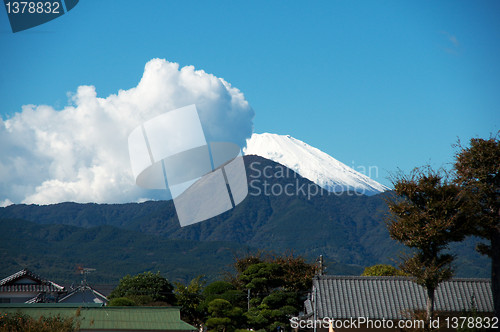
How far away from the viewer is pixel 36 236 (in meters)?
198

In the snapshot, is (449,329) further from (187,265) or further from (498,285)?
(187,265)

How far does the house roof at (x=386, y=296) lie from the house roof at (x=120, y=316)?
682cm

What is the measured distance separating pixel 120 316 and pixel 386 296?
12624 mm

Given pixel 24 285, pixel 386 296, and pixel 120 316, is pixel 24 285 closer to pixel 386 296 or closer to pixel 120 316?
pixel 120 316

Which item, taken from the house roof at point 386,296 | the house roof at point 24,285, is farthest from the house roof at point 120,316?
the house roof at point 24,285

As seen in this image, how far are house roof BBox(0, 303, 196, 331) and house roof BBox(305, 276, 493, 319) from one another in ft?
22.4

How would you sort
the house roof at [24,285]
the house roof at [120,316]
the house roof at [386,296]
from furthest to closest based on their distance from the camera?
the house roof at [24,285] < the house roof at [120,316] < the house roof at [386,296]

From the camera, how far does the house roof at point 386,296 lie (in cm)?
2500

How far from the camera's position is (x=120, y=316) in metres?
28.6

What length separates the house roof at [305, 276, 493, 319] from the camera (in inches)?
984

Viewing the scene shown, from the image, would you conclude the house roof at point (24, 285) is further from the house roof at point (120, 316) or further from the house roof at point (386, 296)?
the house roof at point (386, 296)

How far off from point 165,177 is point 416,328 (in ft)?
55.8

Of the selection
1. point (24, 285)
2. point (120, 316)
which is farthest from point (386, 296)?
point (24, 285)

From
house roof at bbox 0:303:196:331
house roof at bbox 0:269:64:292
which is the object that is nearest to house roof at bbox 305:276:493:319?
house roof at bbox 0:303:196:331
